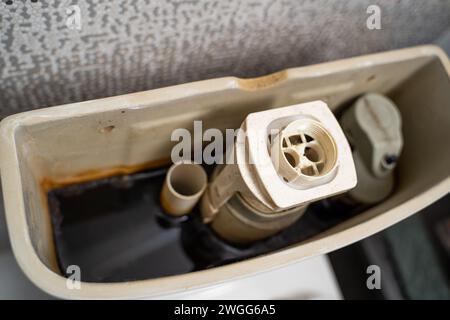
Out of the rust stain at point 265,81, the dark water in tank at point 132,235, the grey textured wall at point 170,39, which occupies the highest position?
the grey textured wall at point 170,39

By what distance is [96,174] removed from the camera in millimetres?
610

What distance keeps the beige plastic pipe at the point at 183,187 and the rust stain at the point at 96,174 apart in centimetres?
4

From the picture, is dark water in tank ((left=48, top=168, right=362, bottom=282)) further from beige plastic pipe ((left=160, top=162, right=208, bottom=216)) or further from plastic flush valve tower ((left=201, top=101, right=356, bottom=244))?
plastic flush valve tower ((left=201, top=101, right=356, bottom=244))

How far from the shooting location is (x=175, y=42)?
1.70ft

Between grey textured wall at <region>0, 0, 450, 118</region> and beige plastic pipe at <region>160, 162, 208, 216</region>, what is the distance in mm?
119

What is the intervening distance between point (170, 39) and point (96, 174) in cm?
22

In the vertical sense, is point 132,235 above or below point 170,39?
below

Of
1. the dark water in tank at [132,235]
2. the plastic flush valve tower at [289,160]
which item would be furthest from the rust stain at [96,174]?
the plastic flush valve tower at [289,160]

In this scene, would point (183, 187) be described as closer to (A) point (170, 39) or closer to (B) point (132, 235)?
(B) point (132, 235)

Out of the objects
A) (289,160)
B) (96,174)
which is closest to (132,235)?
(96,174)

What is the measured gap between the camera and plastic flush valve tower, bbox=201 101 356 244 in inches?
17.6

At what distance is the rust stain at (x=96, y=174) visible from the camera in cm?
58

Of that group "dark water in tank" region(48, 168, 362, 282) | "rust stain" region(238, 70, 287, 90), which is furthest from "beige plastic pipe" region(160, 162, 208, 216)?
"rust stain" region(238, 70, 287, 90)

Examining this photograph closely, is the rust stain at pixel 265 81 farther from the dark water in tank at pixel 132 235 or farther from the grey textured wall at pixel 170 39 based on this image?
the dark water in tank at pixel 132 235
